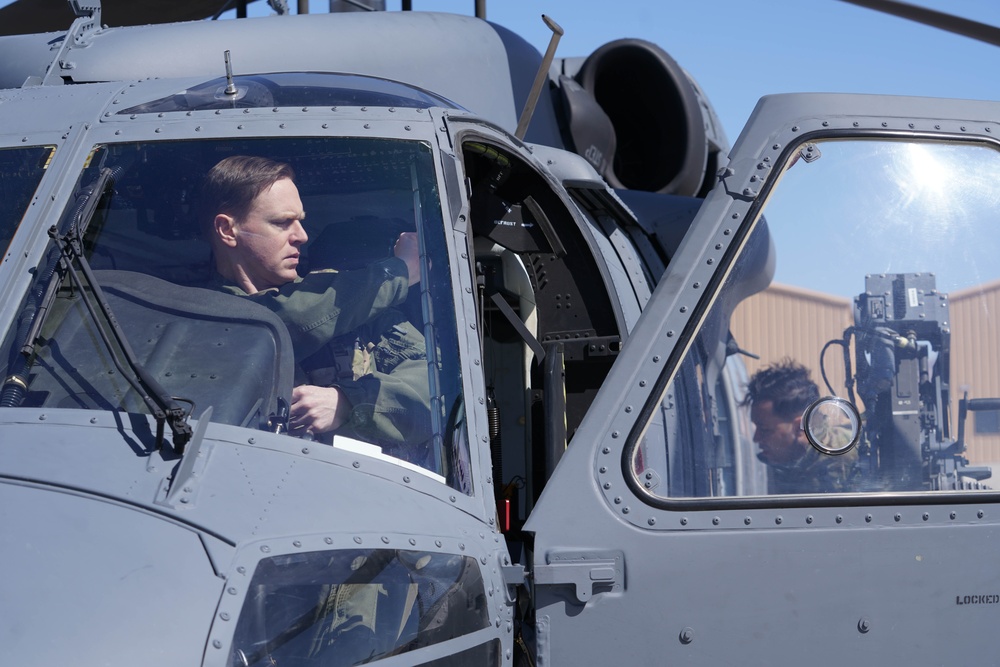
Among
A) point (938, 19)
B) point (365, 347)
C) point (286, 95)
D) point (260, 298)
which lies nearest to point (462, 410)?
point (365, 347)

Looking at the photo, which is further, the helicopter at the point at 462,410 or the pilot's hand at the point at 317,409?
the pilot's hand at the point at 317,409

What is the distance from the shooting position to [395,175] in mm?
2721

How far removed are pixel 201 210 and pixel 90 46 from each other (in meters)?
1.61

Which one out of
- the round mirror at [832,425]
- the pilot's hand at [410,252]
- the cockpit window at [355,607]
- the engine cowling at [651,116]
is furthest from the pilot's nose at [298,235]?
the engine cowling at [651,116]

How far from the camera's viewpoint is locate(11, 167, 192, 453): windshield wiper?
2.15 metres

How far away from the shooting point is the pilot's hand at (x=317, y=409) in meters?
2.36

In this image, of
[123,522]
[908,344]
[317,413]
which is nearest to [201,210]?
[317,413]

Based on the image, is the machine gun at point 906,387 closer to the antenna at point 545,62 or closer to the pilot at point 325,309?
the pilot at point 325,309

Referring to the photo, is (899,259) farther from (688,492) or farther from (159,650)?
(159,650)

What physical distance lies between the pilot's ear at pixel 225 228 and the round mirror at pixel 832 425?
1.50 metres

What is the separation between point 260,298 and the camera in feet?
8.41

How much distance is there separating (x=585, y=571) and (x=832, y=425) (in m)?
0.76

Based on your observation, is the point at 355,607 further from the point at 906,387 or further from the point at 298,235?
the point at 906,387

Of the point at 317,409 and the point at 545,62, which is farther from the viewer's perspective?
the point at 545,62
